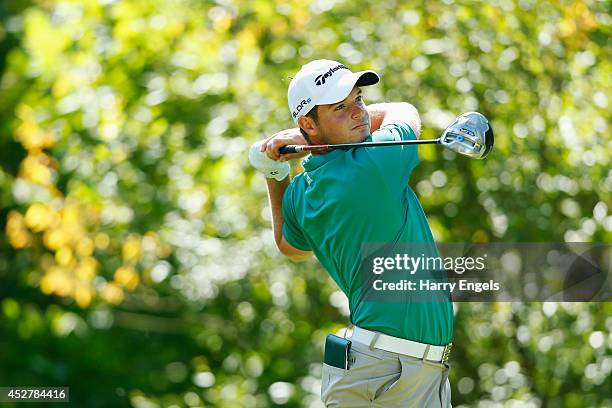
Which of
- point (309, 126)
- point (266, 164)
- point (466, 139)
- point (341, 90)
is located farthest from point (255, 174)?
point (466, 139)

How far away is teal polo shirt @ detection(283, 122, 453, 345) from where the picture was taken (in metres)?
3.72

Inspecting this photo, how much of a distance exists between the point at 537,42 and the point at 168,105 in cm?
213

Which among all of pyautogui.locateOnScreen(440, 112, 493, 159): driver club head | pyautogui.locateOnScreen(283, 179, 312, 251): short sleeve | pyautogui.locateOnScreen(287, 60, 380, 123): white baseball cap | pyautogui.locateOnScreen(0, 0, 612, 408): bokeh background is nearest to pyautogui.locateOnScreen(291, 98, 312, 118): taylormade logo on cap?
pyautogui.locateOnScreen(287, 60, 380, 123): white baseball cap

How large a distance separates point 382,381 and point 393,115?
0.91 meters

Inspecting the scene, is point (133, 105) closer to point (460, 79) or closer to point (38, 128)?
point (38, 128)

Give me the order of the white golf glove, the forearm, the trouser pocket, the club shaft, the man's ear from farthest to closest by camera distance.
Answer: the forearm, the white golf glove, the man's ear, the trouser pocket, the club shaft

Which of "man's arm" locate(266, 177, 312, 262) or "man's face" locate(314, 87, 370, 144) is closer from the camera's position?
"man's face" locate(314, 87, 370, 144)

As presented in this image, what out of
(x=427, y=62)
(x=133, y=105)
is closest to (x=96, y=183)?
(x=133, y=105)

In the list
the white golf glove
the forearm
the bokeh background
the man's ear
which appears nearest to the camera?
the man's ear

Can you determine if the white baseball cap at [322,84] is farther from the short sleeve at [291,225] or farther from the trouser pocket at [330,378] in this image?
the trouser pocket at [330,378]

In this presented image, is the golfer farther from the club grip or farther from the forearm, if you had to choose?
the forearm

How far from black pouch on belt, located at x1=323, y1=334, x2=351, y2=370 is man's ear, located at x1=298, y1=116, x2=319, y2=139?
0.65 metres

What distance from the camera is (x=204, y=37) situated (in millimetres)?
7094

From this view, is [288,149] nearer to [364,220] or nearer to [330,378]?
[364,220]
